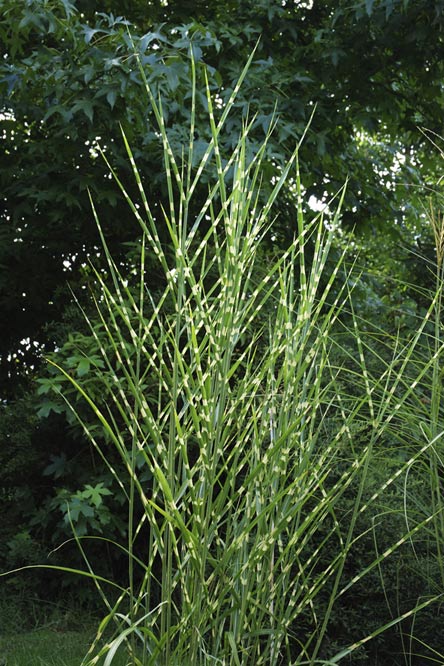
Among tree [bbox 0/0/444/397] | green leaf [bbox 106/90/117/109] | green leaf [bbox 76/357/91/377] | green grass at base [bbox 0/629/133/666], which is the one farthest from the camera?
tree [bbox 0/0/444/397]

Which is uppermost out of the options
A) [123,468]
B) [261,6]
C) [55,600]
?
[261,6]

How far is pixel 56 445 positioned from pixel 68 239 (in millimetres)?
1436

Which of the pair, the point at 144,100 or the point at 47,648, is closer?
the point at 47,648

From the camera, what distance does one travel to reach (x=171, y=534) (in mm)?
1543

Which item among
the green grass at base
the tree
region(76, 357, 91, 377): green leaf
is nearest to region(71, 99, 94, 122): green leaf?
the tree

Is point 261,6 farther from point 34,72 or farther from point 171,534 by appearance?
point 171,534

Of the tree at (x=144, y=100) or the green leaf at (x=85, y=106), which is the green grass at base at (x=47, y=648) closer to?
the tree at (x=144, y=100)

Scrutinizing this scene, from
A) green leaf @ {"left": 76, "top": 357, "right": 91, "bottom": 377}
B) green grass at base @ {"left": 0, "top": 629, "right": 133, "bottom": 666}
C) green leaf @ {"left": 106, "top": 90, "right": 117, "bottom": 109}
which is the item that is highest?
green leaf @ {"left": 106, "top": 90, "right": 117, "bottom": 109}

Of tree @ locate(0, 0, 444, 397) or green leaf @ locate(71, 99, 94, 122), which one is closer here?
green leaf @ locate(71, 99, 94, 122)

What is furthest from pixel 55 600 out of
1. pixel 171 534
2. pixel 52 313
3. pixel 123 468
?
pixel 171 534

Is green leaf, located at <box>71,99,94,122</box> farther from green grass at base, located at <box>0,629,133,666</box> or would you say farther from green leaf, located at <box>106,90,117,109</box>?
green grass at base, located at <box>0,629,133,666</box>

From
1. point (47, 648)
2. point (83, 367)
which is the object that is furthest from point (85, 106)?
point (47, 648)

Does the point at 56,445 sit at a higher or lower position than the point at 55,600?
higher

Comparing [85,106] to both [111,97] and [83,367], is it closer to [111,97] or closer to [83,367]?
[111,97]
